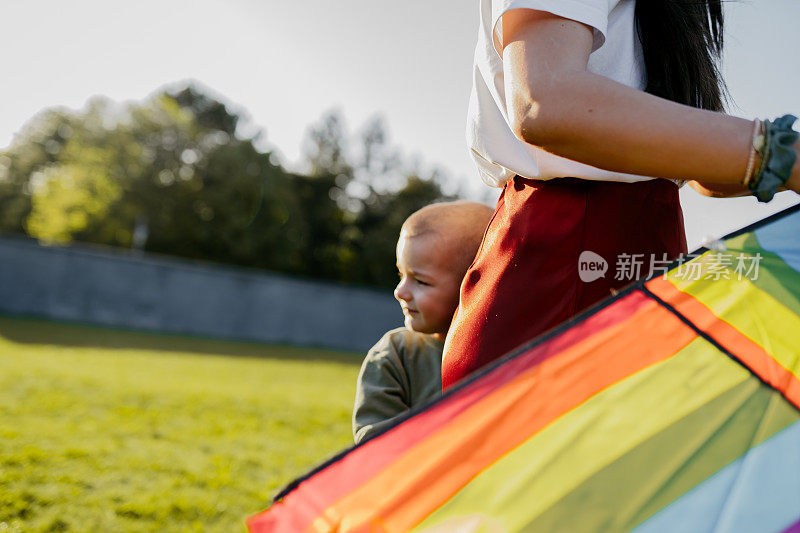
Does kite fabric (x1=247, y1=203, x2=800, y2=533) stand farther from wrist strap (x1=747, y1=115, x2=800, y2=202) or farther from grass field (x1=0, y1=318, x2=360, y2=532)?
grass field (x1=0, y1=318, x2=360, y2=532)

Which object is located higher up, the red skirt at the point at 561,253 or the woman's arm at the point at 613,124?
the woman's arm at the point at 613,124

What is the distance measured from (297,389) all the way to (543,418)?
7.76 metres

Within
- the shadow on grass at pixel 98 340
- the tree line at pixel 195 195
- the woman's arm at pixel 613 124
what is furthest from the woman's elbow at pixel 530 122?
the tree line at pixel 195 195

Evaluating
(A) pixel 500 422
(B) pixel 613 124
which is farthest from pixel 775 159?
(A) pixel 500 422

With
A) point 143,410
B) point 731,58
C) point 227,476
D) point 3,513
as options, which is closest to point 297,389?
point 143,410

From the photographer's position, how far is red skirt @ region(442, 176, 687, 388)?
0.99 m

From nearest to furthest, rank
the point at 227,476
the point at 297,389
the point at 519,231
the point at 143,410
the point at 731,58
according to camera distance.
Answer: the point at 519,231, the point at 731,58, the point at 227,476, the point at 143,410, the point at 297,389

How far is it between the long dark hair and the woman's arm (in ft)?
0.94

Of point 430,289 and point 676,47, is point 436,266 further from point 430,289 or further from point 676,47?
point 676,47

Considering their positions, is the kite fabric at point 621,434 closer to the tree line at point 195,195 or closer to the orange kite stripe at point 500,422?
the orange kite stripe at point 500,422

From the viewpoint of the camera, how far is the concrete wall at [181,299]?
Result: 15.7m

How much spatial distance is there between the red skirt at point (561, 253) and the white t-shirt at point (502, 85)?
3cm

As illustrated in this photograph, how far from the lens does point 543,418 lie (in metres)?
0.78

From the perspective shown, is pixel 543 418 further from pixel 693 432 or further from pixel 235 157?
pixel 235 157
